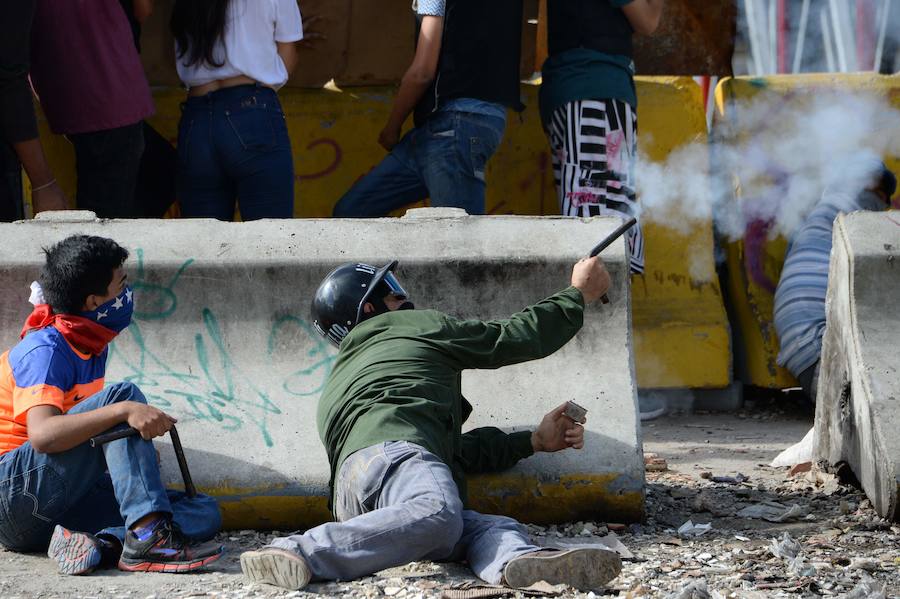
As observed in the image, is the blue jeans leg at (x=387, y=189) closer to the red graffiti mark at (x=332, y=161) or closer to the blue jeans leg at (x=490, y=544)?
the red graffiti mark at (x=332, y=161)

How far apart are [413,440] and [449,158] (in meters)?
2.20

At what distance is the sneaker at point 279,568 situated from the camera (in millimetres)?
3326

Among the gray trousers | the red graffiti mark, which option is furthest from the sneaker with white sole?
the red graffiti mark

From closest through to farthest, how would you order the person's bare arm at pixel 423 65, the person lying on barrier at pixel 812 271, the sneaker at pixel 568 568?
1. the sneaker at pixel 568 568
2. the person's bare arm at pixel 423 65
3. the person lying on barrier at pixel 812 271

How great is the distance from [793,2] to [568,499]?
8.77 meters

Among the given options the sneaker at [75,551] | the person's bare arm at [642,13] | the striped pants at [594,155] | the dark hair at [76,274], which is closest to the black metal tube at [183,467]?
the sneaker at [75,551]

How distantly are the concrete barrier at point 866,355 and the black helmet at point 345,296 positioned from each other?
1508 millimetres

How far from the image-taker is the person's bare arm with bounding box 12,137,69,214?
17.6 feet

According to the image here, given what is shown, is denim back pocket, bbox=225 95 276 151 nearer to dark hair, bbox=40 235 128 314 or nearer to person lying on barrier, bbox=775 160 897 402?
dark hair, bbox=40 235 128 314

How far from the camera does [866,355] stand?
14.2ft

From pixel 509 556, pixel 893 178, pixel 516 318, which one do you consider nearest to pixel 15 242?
pixel 516 318

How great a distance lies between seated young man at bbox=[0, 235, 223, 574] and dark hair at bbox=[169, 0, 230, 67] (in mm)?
1810

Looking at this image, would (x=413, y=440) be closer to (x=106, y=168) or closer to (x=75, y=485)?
(x=75, y=485)

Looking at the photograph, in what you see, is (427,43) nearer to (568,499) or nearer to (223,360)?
(223,360)
